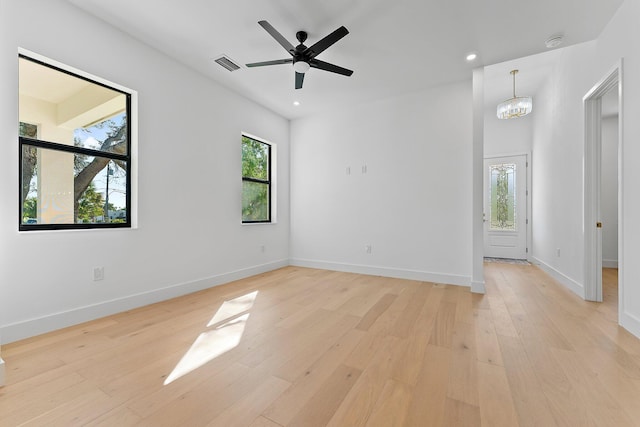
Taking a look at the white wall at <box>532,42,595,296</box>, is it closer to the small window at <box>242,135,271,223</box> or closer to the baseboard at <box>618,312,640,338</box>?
the baseboard at <box>618,312,640,338</box>

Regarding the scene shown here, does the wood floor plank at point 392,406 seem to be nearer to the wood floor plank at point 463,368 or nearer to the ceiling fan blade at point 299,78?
the wood floor plank at point 463,368

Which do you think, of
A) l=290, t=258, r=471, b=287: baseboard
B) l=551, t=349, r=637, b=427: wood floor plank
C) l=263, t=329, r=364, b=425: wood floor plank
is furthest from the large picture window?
l=551, t=349, r=637, b=427: wood floor plank

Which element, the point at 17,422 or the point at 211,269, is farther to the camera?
the point at 211,269

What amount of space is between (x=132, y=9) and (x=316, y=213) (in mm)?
3648

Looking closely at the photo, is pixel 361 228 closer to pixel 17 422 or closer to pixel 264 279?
pixel 264 279

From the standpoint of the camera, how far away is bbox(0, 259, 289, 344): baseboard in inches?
84.0

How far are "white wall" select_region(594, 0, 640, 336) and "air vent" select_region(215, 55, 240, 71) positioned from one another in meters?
3.86

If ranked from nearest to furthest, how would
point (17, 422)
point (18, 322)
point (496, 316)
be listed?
point (17, 422), point (18, 322), point (496, 316)

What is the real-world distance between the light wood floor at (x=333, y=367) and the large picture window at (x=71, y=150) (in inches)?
41.4

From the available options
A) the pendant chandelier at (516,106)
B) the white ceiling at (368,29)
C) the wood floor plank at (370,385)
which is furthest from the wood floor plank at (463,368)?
the pendant chandelier at (516,106)

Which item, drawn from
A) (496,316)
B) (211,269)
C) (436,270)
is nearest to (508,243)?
(436,270)

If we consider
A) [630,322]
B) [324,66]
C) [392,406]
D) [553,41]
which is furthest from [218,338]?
[553,41]

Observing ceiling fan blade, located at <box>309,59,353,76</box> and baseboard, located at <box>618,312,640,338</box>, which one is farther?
ceiling fan blade, located at <box>309,59,353,76</box>

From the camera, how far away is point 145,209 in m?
3.01
